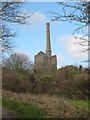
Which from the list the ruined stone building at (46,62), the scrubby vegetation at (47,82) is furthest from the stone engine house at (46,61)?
the scrubby vegetation at (47,82)

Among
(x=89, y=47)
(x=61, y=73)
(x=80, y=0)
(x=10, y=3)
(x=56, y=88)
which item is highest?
(x=10, y=3)

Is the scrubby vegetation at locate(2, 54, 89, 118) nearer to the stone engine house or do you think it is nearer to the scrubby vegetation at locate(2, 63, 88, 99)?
the scrubby vegetation at locate(2, 63, 88, 99)

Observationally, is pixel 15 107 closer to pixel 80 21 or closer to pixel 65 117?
pixel 65 117

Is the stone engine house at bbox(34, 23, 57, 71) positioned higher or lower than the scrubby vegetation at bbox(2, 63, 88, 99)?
higher

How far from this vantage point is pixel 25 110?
35.8ft

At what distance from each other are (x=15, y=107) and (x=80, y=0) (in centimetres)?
763

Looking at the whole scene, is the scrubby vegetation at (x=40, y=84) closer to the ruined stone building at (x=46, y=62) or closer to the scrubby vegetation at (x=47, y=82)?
the scrubby vegetation at (x=47, y=82)

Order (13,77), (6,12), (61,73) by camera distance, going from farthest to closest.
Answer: (61,73) → (13,77) → (6,12)

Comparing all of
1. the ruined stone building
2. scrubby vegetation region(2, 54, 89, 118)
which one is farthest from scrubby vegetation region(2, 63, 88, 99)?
the ruined stone building

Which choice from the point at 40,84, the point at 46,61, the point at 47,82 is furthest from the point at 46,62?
the point at 40,84

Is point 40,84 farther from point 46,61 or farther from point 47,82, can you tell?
point 46,61

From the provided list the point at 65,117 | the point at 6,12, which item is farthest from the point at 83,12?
the point at 65,117

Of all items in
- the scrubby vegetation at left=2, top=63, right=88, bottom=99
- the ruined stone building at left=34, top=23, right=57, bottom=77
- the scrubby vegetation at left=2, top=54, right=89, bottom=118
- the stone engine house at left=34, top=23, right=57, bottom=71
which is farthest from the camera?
the ruined stone building at left=34, top=23, right=57, bottom=77

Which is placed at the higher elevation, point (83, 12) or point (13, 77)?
point (83, 12)
